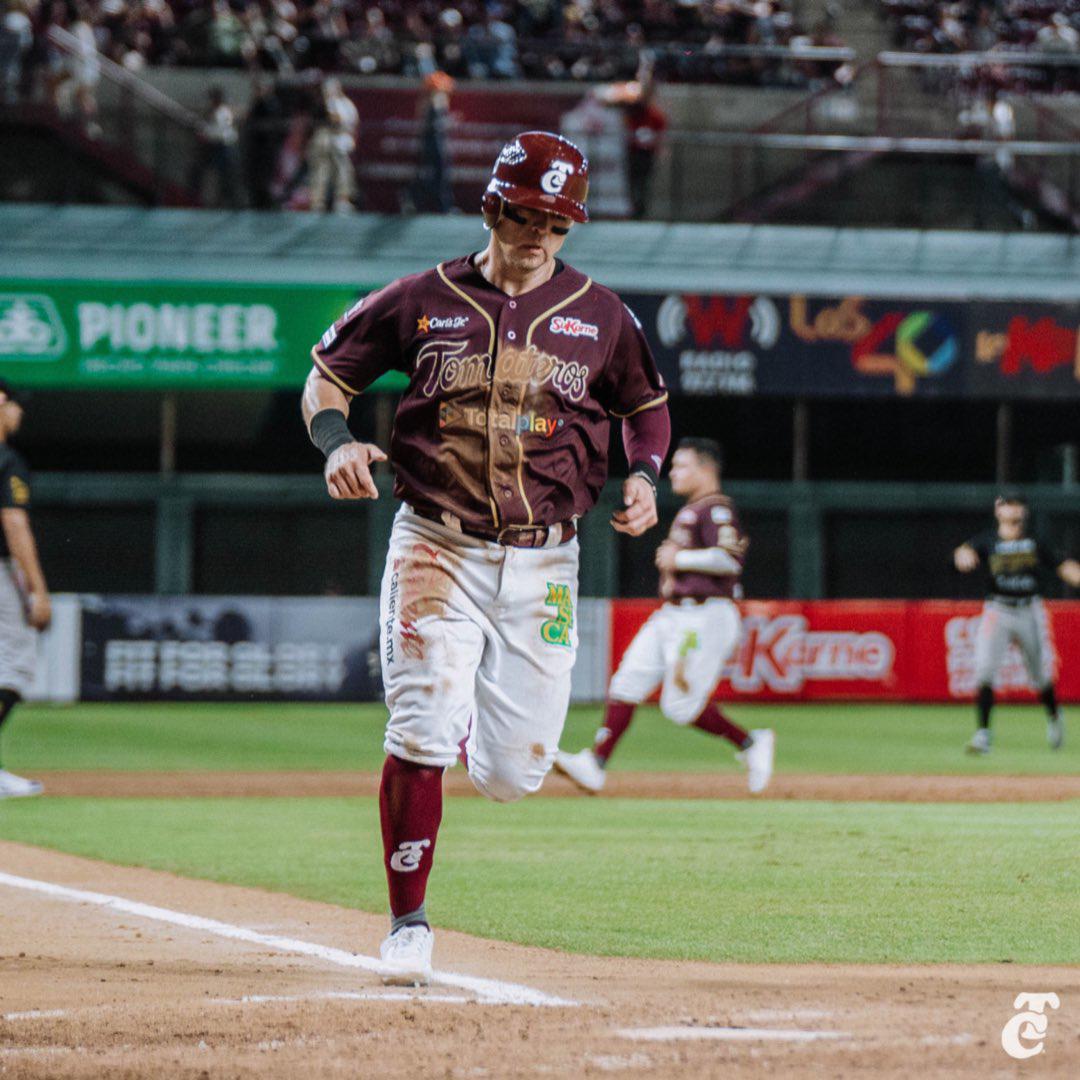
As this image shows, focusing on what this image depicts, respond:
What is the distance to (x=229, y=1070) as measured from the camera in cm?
428

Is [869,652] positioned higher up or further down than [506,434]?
further down

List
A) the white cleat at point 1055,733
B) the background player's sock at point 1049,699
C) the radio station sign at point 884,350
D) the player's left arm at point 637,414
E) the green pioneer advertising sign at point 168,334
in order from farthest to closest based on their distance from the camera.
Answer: the radio station sign at point 884,350 < the green pioneer advertising sign at point 168,334 < the white cleat at point 1055,733 < the background player's sock at point 1049,699 < the player's left arm at point 637,414

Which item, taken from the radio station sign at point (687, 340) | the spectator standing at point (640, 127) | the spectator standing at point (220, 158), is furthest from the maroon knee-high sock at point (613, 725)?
the spectator standing at point (220, 158)

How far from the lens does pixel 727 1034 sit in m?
4.67

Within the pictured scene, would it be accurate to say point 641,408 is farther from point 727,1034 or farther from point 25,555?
point 25,555

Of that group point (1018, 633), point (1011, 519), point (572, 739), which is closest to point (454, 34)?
point (572, 739)

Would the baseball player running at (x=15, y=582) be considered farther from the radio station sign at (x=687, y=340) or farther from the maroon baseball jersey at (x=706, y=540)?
the radio station sign at (x=687, y=340)

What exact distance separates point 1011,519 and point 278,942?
10621 millimetres

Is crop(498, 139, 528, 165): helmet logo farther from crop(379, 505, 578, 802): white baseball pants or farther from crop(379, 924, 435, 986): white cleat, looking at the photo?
crop(379, 924, 435, 986): white cleat

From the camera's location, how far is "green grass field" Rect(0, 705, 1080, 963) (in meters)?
6.58

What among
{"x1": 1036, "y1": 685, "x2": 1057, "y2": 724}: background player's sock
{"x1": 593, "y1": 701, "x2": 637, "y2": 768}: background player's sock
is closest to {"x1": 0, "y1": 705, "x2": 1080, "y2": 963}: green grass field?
{"x1": 593, "y1": 701, "x2": 637, "y2": 768}: background player's sock

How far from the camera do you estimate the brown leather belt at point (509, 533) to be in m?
5.73

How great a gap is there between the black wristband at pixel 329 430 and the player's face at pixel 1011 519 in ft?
35.4

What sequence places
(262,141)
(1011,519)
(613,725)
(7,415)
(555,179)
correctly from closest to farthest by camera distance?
1. (555,179)
2. (7,415)
3. (613,725)
4. (1011,519)
5. (262,141)
